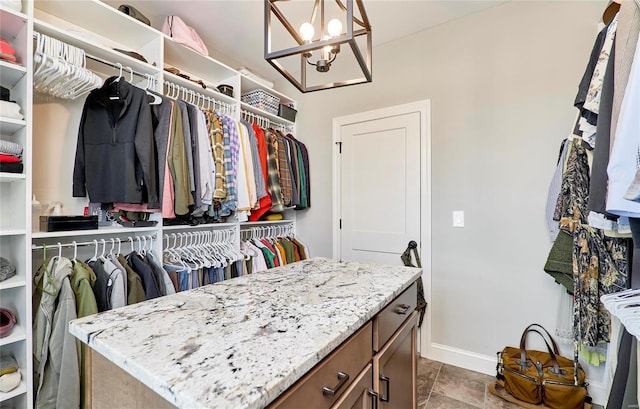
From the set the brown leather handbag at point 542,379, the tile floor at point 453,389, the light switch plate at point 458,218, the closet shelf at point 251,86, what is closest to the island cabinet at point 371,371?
the tile floor at point 453,389

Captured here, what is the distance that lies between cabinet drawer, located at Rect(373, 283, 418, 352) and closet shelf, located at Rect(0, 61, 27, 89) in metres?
2.00

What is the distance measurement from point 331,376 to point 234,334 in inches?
10.7

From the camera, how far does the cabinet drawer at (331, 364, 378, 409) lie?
805 millimetres

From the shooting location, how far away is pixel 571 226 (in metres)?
1.68

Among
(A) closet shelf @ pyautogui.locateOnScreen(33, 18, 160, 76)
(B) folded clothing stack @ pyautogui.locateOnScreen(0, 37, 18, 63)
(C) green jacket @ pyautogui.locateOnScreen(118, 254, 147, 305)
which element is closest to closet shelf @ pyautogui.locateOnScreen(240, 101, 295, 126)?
(A) closet shelf @ pyautogui.locateOnScreen(33, 18, 160, 76)

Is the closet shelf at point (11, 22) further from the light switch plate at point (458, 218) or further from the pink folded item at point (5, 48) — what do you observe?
the light switch plate at point (458, 218)

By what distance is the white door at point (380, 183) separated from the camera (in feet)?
8.23

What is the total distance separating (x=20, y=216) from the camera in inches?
55.9

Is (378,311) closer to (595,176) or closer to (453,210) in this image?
(595,176)

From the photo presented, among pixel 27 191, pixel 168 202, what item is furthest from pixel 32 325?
pixel 168 202

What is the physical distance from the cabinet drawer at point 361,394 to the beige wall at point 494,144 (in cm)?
165

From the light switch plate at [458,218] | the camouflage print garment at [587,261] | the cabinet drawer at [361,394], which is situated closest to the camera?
the cabinet drawer at [361,394]

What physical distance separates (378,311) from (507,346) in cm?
176

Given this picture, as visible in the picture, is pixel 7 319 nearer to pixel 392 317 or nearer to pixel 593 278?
pixel 392 317
